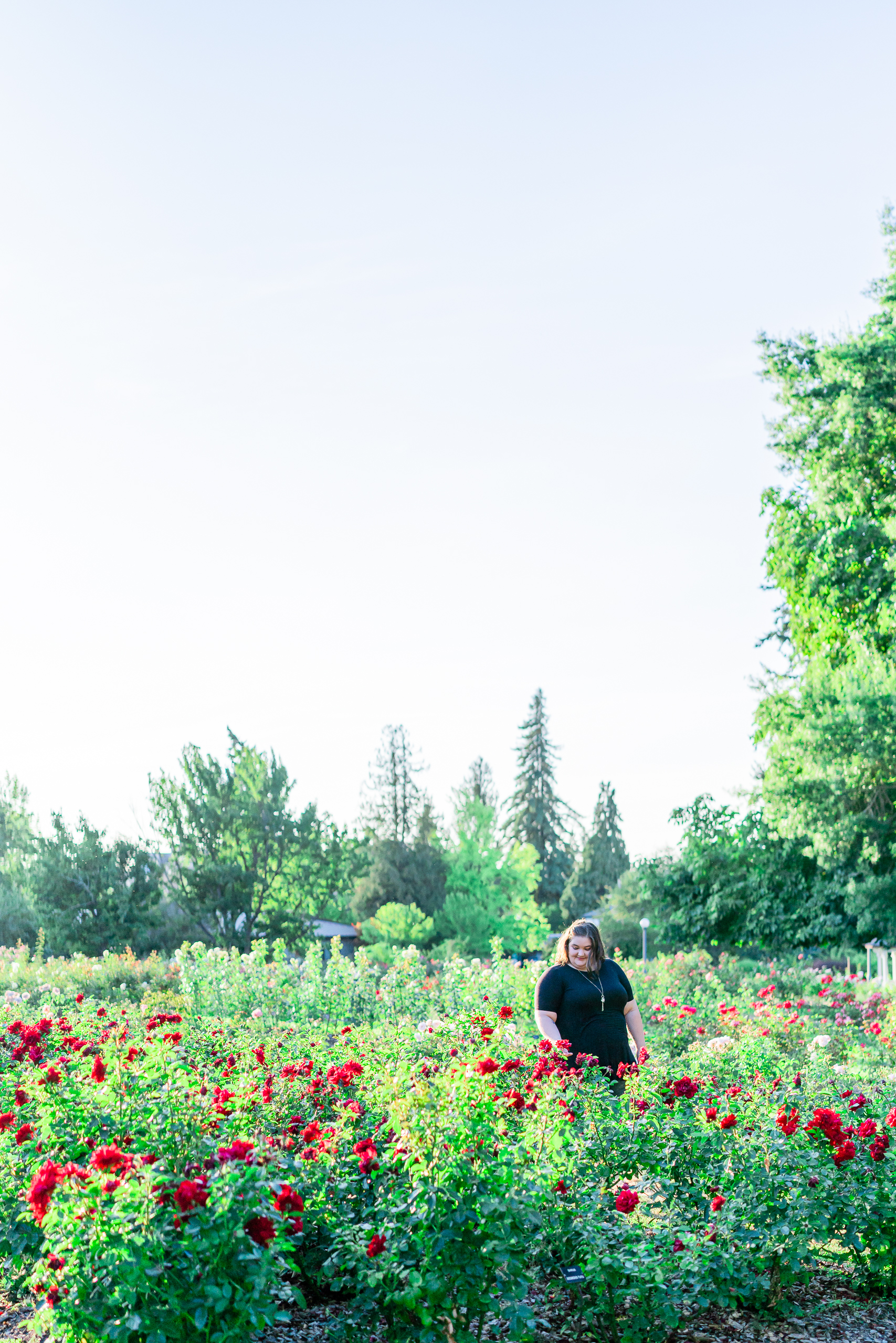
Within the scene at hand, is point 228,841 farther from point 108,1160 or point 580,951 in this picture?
point 108,1160

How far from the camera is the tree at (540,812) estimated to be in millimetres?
50875

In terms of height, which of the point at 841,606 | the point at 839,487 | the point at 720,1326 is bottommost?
the point at 720,1326

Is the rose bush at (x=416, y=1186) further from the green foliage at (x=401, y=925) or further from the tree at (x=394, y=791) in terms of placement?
the tree at (x=394, y=791)

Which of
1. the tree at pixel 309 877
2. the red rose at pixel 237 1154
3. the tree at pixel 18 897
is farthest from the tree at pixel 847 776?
the red rose at pixel 237 1154

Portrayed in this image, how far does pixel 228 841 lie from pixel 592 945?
15656 mm

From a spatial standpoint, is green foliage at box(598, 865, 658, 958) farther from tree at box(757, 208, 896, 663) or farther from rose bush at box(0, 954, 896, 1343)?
rose bush at box(0, 954, 896, 1343)

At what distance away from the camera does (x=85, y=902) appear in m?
19.0

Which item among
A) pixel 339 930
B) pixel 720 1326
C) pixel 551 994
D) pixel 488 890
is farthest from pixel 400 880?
pixel 720 1326

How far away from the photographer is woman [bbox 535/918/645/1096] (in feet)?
15.8

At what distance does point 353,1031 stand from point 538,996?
127 cm

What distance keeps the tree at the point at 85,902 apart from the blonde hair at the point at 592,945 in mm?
15497

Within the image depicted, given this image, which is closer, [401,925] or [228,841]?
[228,841]

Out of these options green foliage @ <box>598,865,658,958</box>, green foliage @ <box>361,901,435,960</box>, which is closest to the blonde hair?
green foliage @ <box>598,865,658,958</box>

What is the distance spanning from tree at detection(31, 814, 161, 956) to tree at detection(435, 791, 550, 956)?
41.2 ft
